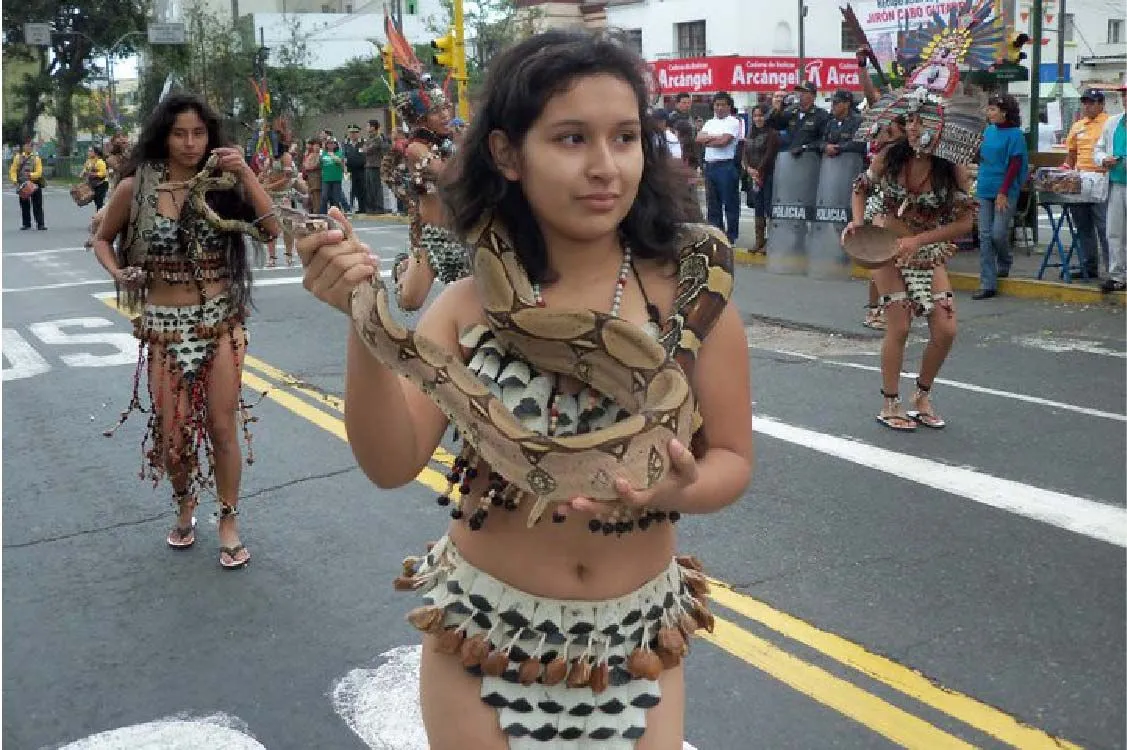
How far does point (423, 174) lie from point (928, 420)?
13.9 feet

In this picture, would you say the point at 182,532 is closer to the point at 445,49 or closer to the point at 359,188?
the point at 445,49

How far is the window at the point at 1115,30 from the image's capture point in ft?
178

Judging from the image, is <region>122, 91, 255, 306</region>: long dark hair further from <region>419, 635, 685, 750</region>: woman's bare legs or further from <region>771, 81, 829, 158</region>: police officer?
<region>771, 81, 829, 158</region>: police officer

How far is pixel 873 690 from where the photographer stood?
4043 mm

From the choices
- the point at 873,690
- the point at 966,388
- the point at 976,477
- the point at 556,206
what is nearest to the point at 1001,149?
the point at 966,388

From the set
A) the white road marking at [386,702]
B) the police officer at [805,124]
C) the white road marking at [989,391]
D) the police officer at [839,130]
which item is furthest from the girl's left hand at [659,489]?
the police officer at [805,124]

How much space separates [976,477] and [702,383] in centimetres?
471

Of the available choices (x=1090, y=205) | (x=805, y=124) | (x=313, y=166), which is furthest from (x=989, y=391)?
(x=313, y=166)

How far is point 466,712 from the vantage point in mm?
2170

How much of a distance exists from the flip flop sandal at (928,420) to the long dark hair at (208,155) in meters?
4.37

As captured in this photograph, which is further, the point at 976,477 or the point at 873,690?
the point at 976,477

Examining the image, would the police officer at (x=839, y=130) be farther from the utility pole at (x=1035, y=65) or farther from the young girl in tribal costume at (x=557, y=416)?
the young girl in tribal costume at (x=557, y=416)

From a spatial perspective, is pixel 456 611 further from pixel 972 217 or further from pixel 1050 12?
pixel 1050 12

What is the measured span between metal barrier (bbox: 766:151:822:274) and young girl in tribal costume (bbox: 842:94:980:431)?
808cm
